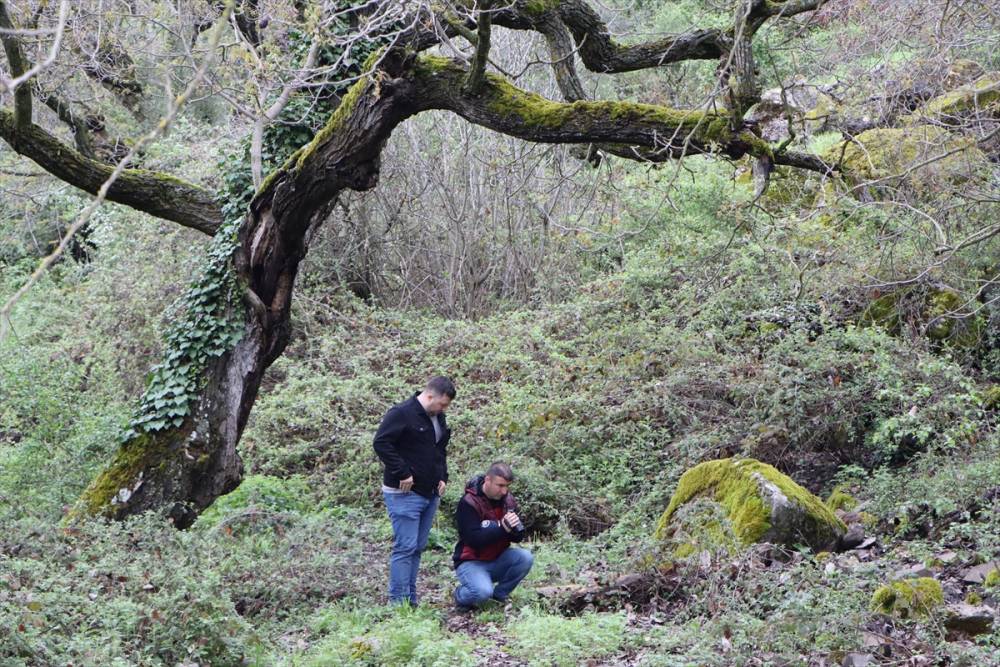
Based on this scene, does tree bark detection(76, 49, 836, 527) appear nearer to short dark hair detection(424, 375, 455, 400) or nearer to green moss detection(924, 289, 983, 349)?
short dark hair detection(424, 375, 455, 400)

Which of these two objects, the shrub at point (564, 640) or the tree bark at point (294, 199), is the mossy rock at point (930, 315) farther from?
the shrub at point (564, 640)

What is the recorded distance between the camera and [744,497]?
7949mm

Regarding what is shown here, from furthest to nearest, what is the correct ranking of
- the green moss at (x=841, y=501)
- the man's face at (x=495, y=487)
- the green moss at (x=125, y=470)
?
the green moss at (x=841, y=501)
the green moss at (x=125, y=470)
the man's face at (x=495, y=487)

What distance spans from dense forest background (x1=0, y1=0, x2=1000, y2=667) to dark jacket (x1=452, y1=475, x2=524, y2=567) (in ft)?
1.54

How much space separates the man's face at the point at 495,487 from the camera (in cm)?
745

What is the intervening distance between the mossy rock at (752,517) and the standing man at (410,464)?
6.59 feet

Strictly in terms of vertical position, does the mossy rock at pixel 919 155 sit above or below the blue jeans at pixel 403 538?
above

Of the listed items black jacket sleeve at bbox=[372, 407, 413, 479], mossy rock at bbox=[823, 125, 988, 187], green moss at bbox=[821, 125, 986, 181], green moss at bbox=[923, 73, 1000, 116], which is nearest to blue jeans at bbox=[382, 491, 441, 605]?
black jacket sleeve at bbox=[372, 407, 413, 479]

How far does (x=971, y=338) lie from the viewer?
1104 cm

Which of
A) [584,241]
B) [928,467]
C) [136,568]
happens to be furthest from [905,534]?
[584,241]

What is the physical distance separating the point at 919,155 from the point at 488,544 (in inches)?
240

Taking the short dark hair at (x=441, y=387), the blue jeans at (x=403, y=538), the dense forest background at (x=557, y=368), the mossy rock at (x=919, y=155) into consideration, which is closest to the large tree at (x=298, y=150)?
the dense forest background at (x=557, y=368)

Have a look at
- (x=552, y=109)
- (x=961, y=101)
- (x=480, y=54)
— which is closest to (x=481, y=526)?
(x=552, y=109)

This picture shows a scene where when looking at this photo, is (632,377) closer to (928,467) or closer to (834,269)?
(834,269)
